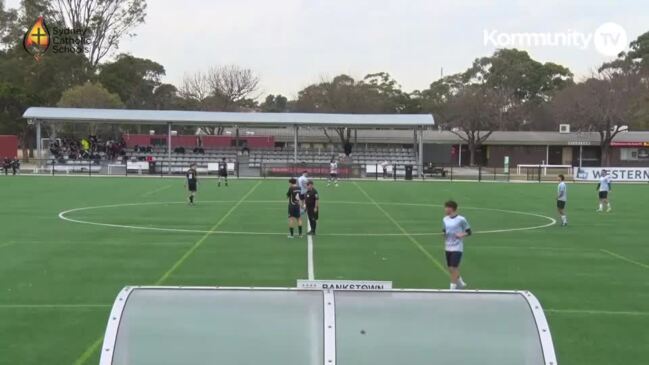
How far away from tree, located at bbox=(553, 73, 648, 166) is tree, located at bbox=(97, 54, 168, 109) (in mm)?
57539

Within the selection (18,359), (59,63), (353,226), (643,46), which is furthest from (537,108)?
(18,359)

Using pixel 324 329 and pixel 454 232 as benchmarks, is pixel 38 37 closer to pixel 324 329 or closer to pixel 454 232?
pixel 454 232

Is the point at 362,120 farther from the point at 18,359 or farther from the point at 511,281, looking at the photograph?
the point at 18,359

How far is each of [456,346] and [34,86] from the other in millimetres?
95498

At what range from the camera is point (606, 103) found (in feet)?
246

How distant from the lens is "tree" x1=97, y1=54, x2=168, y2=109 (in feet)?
303

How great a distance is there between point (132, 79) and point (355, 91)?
1246 inches

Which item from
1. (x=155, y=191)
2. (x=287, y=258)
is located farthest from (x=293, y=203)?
(x=155, y=191)

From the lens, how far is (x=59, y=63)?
88875 mm

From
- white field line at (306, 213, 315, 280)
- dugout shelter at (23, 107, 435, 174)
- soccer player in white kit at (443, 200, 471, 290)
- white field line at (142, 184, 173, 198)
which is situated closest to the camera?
soccer player in white kit at (443, 200, 471, 290)

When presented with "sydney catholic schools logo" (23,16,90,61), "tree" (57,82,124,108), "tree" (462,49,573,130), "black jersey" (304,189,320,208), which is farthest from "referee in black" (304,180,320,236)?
"tree" (462,49,573,130)

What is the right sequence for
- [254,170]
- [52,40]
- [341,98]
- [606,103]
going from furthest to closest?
[341,98] → [52,40] → [606,103] → [254,170]

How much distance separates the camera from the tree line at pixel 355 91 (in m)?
77.4

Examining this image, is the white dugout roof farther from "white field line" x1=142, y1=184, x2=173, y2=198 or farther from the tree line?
the tree line
